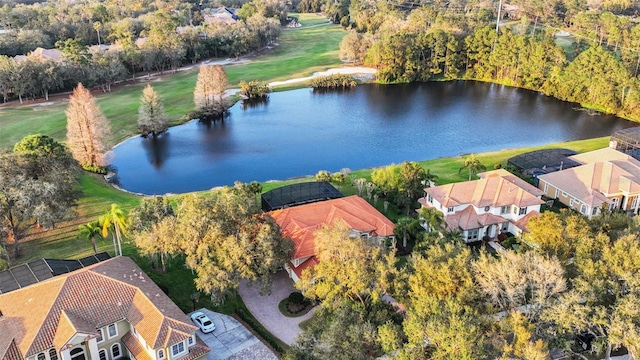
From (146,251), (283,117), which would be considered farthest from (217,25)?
(146,251)

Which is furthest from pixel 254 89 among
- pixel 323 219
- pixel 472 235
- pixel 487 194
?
pixel 472 235

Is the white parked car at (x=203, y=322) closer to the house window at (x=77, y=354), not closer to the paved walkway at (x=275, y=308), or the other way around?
the paved walkway at (x=275, y=308)

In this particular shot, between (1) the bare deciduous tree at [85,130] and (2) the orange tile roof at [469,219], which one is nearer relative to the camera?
(2) the orange tile roof at [469,219]

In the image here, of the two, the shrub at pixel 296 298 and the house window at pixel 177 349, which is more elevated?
the house window at pixel 177 349

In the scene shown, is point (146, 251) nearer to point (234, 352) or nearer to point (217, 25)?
point (234, 352)

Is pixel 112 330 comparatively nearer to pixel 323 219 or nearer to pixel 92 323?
pixel 92 323

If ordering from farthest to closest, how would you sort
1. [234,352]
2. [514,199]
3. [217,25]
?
[217,25] → [514,199] → [234,352]

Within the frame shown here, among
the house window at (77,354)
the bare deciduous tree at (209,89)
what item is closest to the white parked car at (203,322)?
the house window at (77,354)
